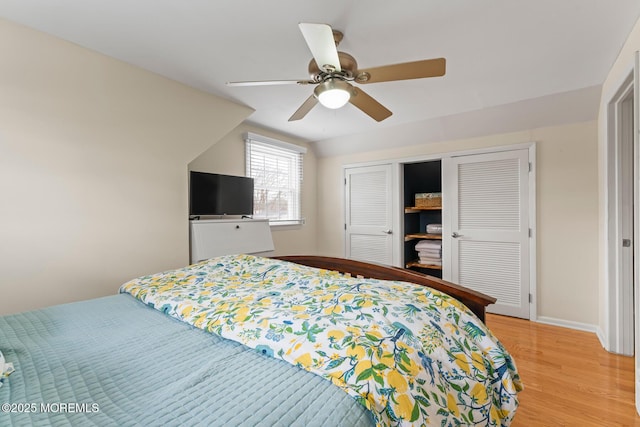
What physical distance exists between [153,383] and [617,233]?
3.15m

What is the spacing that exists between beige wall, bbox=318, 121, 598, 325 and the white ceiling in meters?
0.45

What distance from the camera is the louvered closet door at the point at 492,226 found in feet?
10.5

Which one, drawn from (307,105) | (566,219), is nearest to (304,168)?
(307,105)

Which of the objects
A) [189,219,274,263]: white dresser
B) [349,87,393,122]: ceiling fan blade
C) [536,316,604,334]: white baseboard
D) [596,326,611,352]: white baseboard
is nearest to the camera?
[349,87,393,122]: ceiling fan blade

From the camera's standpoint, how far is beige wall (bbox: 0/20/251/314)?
5.76ft

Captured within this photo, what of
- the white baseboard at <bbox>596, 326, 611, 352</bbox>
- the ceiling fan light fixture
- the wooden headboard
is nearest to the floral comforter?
the wooden headboard

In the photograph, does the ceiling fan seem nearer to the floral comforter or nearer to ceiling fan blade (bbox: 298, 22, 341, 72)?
ceiling fan blade (bbox: 298, 22, 341, 72)

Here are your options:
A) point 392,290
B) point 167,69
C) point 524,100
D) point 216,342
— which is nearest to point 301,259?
point 392,290

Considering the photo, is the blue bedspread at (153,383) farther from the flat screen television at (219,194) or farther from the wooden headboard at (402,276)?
the flat screen television at (219,194)

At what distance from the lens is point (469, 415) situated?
957mm

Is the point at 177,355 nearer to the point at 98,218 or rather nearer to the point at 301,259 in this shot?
the point at 301,259

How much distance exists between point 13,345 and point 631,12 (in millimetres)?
3187

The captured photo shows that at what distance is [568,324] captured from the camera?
2.96m

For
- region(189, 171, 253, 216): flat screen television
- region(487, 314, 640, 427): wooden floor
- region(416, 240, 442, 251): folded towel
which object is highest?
region(189, 171, 253, 216): flat screen television
